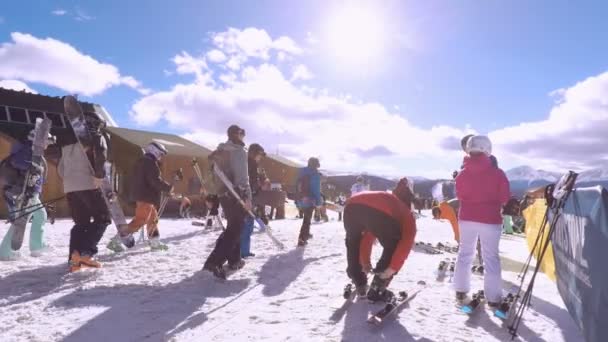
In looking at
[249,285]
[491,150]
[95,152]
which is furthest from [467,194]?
[95,152]

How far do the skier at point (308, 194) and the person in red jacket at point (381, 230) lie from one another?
13.9 feet

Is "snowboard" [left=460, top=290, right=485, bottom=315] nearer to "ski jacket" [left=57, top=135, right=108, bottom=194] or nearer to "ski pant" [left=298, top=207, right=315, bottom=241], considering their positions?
"ski jacket" [left=57, top=135, right=108, bottom=194]

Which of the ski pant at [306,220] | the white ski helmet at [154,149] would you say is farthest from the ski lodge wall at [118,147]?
the white ski helmet at [154,149]

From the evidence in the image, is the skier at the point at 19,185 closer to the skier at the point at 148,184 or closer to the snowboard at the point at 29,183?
the snowboard at the point at 29,183

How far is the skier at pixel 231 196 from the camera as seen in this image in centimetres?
A: 508

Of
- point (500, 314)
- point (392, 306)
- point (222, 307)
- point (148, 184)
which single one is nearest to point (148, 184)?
point (148, 184)

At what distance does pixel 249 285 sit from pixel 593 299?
3429 millimetres

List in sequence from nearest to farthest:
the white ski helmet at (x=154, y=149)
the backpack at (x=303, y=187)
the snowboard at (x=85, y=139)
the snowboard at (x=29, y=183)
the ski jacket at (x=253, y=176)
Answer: the snowboard at (x=85, y=139), the white ski helmet at (x=154, y=149), the snowboard at (x=29, y=183), the ski jacket at (x=253, y=176), the backpack at (x=303, y=187)

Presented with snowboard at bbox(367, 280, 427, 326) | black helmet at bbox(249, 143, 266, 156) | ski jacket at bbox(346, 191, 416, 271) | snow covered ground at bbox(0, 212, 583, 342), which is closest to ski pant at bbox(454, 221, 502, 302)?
snow covered ground at bbox(0, 212, 583, 342)

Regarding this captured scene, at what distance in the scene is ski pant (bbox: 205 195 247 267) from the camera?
16.6 feet

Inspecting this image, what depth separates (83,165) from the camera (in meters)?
5.23

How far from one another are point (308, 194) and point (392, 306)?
194 inches

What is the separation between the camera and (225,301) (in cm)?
420

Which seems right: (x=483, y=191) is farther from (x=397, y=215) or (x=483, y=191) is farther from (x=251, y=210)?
(x=251, y=210)
